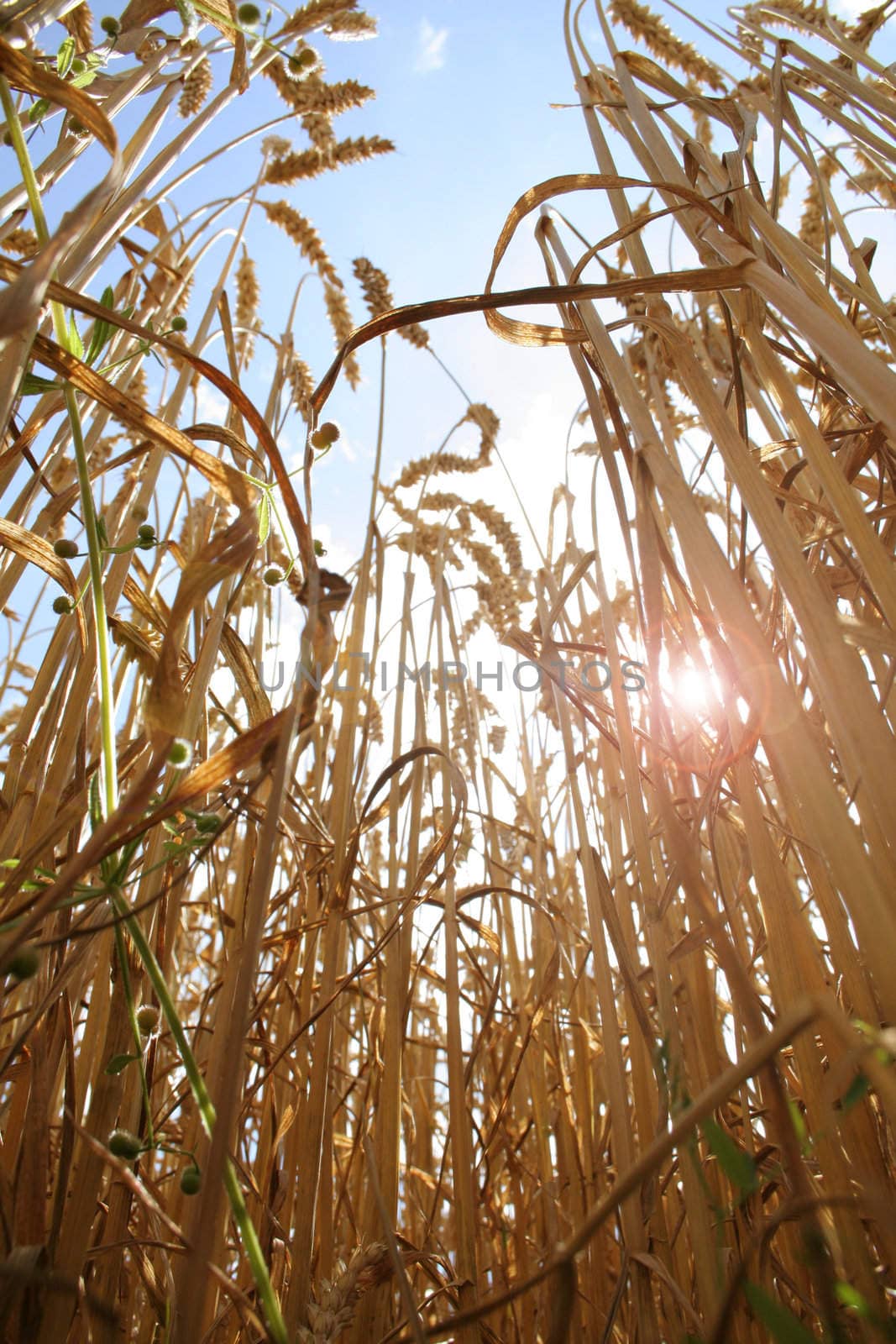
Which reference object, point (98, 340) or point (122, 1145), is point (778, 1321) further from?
point (98, 340)

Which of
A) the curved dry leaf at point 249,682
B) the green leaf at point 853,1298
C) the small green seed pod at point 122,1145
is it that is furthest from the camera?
the curved dry leaf at point 249,682

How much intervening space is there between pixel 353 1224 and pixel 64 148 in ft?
2.95

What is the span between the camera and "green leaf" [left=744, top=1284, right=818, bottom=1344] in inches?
8.6

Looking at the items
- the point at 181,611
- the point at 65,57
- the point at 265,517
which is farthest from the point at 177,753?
the point at 65,57

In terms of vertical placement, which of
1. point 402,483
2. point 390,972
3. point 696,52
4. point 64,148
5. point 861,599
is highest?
point 696,52

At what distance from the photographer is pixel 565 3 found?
65 cm

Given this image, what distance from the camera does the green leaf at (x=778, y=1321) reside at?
0.72 ft

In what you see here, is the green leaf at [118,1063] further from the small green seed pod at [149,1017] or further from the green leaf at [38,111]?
the green leaf at [38,111]

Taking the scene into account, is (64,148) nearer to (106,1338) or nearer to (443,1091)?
(106,1338)

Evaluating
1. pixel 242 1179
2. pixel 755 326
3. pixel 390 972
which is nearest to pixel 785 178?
pixel 755 326

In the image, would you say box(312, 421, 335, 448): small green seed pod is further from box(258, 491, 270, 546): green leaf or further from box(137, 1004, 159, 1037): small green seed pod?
box(137, 1004, 159, 1037): small green seed pod

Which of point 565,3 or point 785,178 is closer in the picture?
point 565,3

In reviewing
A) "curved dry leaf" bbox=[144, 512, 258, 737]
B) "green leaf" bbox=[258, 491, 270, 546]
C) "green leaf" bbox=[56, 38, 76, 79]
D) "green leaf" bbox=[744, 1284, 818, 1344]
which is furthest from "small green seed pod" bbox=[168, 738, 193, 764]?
"green leaf" bbox=[56, 38, 76, 79]

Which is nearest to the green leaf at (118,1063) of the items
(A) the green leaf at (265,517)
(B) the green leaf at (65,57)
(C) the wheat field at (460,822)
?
(C) the wheat field at (460,822)
